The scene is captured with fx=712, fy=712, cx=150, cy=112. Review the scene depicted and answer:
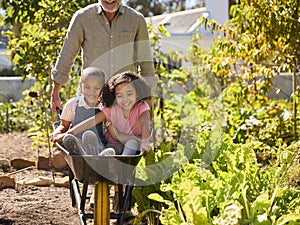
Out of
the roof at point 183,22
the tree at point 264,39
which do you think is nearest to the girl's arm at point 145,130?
the tree at point 264,39

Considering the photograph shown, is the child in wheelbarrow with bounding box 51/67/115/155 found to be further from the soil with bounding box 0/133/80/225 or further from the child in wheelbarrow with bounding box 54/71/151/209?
the soil with bounding box 0/133/80/225

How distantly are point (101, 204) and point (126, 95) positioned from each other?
2.39ft

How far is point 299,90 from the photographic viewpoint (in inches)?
262

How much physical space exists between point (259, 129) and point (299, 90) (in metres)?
0.77

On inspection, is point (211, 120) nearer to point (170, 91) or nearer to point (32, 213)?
point (170, 91)

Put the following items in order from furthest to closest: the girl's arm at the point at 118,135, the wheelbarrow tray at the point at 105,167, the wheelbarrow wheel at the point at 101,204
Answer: the girl's arm at the point at 118,135 < the wheelbarrow wheel at the point at 101,204 < the wheelbarrow tray at the point at 105,167

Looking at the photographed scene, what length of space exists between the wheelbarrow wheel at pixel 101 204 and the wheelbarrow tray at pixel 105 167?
0.07m

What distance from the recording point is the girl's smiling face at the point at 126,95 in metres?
4.19

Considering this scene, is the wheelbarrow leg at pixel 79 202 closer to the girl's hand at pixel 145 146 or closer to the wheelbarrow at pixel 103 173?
the wheelbarrow at pixel 103 173

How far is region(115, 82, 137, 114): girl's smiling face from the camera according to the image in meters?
4.19

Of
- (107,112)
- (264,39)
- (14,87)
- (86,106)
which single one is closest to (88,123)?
(107,112)

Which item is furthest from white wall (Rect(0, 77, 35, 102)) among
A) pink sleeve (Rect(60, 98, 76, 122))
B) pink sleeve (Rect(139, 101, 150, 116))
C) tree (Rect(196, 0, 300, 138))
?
pink sleeve (Rect(139, 101, 150, 116))

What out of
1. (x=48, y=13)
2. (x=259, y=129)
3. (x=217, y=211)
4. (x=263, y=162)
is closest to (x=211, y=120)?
(x=259, y=129)

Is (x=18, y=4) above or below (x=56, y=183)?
above
